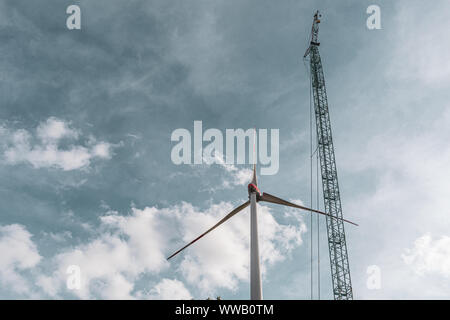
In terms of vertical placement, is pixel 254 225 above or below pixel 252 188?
below

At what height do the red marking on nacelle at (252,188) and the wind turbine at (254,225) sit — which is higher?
the red marking on nacelle at (252,188)

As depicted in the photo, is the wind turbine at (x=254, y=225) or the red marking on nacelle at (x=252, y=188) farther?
the red marking on nacelle at (x=252, y=188)

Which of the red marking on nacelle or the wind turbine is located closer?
the wind turbine

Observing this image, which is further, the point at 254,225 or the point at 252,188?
the point at 252,188

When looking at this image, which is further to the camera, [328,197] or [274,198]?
[328,197]

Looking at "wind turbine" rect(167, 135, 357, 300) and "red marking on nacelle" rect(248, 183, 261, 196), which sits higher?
"red marking on nacelle" rect(248, 183, 261, 196)
